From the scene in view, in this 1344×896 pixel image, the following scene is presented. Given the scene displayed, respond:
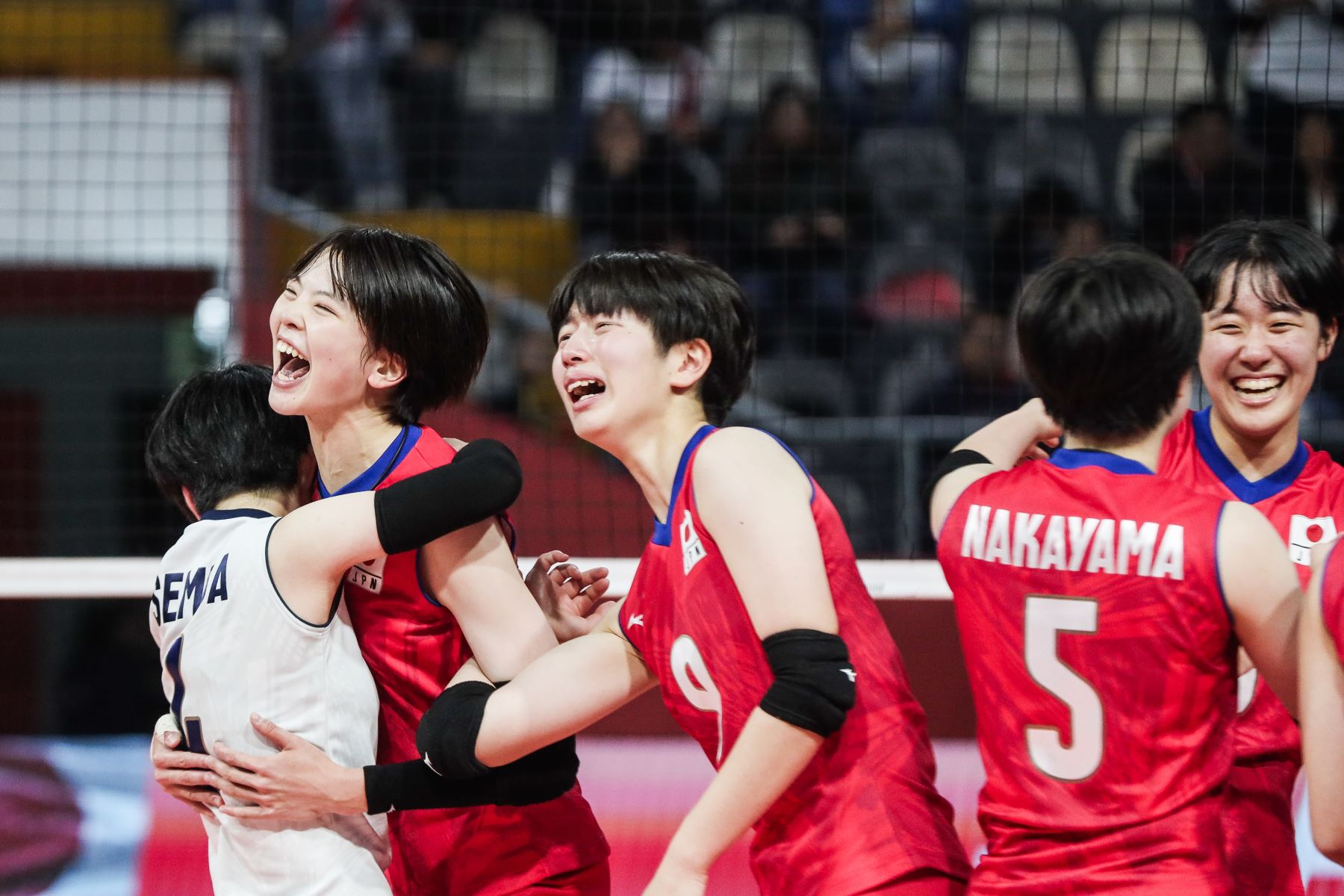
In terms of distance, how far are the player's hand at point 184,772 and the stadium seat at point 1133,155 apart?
5259 mm

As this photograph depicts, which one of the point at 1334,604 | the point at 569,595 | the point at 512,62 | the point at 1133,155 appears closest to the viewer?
the point at 1334,604

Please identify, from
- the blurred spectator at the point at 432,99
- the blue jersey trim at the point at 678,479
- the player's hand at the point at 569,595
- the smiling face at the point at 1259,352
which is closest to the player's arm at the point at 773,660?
the blue jersey trim at the point at 678,479

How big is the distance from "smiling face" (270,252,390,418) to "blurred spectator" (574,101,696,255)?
4589 mm

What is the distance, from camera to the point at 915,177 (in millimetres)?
7934

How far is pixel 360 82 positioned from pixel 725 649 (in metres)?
6.48

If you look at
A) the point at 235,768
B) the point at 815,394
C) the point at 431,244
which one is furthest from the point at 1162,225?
the point at 235,768

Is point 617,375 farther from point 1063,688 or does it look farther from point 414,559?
point 1063,688

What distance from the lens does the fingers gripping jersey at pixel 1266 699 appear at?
7.57 feet

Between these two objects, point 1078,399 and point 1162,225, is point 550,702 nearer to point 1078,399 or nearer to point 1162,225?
point 1078,399

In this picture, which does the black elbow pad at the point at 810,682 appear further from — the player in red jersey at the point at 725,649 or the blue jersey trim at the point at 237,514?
the blue jersey trim at the point at 237,514

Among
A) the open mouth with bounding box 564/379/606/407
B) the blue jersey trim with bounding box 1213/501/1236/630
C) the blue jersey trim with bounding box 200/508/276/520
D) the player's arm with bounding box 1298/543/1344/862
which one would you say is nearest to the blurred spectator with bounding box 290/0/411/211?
the blue jersey trim with bounding box 200/508/276/520

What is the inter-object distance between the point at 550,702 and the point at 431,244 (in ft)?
2.91

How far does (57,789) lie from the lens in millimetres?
4035

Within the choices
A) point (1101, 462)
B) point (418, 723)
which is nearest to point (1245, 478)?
point (1101, 462)
